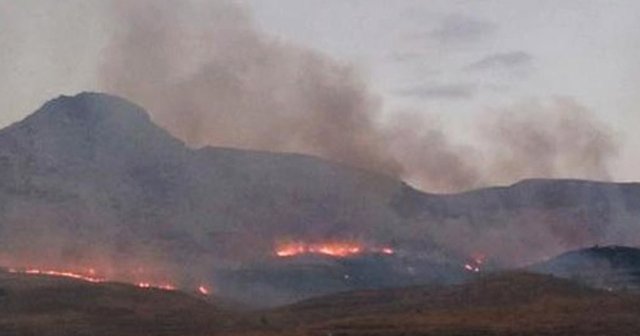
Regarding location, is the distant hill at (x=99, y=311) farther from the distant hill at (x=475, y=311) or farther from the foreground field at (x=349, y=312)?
the distant hill at (x=475, y=311)

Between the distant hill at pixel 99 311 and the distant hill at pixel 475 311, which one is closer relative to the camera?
the distant hill at pixel 475 311

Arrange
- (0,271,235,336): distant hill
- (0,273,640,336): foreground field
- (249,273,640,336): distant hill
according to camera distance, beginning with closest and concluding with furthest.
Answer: (249,273,640,336): distant hill → (0,273,640,336): foreground field → (0,271,235,336): distant hill

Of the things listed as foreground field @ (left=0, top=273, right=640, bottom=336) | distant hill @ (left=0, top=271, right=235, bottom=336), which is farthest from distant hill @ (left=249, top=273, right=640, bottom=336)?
distant hill @ (left=0, top=271, right=235, bottom=336)

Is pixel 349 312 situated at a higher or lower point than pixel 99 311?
A: lower

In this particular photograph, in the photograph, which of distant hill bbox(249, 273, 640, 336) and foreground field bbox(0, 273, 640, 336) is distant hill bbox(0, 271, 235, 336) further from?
distant hill bbox(249, 273, 640, 336)

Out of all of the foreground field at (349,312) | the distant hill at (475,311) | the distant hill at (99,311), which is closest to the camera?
the distant hill at (475,311)

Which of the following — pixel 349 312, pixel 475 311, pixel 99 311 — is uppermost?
pixel 99 311

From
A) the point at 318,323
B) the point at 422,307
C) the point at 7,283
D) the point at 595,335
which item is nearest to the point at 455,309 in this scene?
the point at 422,307

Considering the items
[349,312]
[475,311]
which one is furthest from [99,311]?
[475,311]

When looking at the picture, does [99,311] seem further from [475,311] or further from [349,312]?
[475,311]

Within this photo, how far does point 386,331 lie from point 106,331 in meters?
38.1

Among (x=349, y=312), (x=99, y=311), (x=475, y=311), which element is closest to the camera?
(x=475, y=311)

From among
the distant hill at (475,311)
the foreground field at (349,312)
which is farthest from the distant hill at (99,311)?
the distant hill at (475,311)

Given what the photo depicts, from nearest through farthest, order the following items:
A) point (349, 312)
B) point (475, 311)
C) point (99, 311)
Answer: point (475, 311)
point (349, 312)
point (99, 311)
